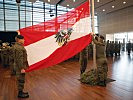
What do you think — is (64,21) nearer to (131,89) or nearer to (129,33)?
(131,89)

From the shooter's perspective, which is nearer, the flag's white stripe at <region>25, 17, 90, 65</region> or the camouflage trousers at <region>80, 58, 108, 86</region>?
the flag's white stripe at <region>25, 17, 90, 65</region>

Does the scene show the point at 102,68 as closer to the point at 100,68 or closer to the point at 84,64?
the point at 100,68

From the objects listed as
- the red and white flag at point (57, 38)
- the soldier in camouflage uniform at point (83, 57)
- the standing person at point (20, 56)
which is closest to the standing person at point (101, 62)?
the red and white flag at point (57, 38)

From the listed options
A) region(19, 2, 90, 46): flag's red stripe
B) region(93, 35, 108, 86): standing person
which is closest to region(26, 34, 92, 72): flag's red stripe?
region(19, 2, 90, 46): flag's red stripe

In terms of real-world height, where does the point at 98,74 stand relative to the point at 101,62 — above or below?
below

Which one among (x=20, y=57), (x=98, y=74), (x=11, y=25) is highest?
(x=11, y=25)

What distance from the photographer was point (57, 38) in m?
3.50

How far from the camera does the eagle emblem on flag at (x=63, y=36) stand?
3.49 metres

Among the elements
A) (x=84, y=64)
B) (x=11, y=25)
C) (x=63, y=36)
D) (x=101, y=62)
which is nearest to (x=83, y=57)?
(x=84, y=64)

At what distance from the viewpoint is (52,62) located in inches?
131

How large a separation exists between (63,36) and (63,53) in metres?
0.41

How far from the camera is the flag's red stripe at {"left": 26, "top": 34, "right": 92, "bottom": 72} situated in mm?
3264

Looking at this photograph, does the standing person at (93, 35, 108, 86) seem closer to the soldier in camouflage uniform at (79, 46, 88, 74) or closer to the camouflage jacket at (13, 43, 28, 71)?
the soldier in camouflage uniform at (79, 46, 88, 74)

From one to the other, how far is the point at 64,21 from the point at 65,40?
51cm
